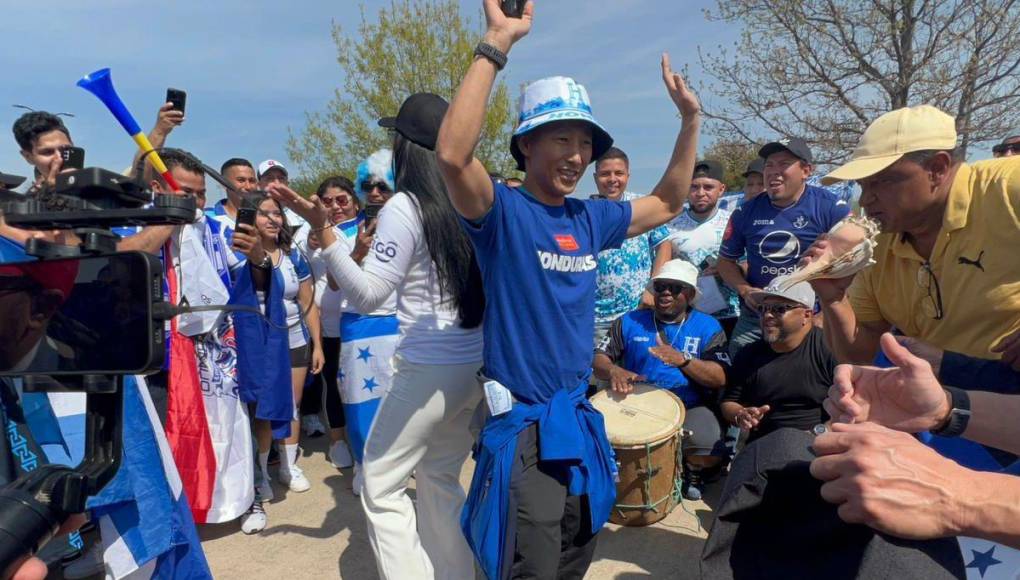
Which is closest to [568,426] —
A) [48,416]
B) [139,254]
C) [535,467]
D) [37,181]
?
[535,467]

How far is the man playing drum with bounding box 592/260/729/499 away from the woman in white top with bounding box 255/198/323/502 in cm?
202

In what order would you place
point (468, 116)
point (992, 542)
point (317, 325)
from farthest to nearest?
point (317, 325), point (468, 116), point (992, 542)

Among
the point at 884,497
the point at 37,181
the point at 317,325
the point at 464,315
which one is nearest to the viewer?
the point at 884,497

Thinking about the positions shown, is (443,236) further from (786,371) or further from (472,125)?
(786,371)

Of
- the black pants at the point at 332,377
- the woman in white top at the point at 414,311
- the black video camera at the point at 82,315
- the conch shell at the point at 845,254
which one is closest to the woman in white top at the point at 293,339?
the black pants at the point at 332,377

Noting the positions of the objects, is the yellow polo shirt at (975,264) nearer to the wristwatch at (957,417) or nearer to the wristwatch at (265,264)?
the wristwatch at (957,417)

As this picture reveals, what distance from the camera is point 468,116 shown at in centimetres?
170

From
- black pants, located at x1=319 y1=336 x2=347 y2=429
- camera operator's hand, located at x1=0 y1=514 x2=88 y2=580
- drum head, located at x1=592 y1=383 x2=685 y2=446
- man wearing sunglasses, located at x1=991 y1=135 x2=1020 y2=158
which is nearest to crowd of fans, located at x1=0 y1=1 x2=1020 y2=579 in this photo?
camera operator's hand, located at x1=0 y1=514 x2=88 y2=580

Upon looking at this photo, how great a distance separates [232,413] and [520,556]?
2.39 m

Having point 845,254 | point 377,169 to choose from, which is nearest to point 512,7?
point 845,254

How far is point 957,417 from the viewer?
1334 mm

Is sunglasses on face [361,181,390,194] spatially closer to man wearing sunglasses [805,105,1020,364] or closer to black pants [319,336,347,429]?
black pants [319,336,347,429]

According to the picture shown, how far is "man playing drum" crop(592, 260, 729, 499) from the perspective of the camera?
3758 millimetres

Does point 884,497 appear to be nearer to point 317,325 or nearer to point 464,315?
point 464,315
